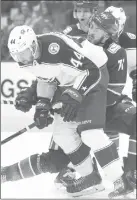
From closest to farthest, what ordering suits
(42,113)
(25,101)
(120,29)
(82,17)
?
(42,113) → (25,101) → (120,29) → (82,17)

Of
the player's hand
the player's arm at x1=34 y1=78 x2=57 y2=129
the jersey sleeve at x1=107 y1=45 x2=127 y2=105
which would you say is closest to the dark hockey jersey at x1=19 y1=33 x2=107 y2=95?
the player's arm at x1=34 y1=78 x2=57 y2=129

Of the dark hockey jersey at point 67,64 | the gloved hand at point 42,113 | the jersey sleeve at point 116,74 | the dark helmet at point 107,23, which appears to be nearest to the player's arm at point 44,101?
the gloved hand at point 42,113

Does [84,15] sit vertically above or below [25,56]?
above

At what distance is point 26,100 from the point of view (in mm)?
3098

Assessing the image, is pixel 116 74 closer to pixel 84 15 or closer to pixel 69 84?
pixel 69 84

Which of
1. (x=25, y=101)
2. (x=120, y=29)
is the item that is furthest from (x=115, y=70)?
(x=25, y=101)

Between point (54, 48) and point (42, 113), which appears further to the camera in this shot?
point (42, 113)

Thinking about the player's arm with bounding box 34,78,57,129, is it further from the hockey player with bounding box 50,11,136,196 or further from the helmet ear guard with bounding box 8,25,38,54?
the hockey player with bounding box 50,11,136,196

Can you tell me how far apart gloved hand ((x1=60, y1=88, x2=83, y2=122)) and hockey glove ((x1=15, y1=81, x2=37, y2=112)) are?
0.37 m

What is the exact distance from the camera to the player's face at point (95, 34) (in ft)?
11.0

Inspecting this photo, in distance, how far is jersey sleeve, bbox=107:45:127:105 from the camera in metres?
3.29

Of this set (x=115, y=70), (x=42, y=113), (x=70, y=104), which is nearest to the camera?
(x=70, y=104)

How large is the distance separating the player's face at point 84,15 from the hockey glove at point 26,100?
0.82 metres

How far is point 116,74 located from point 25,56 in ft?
2.43
